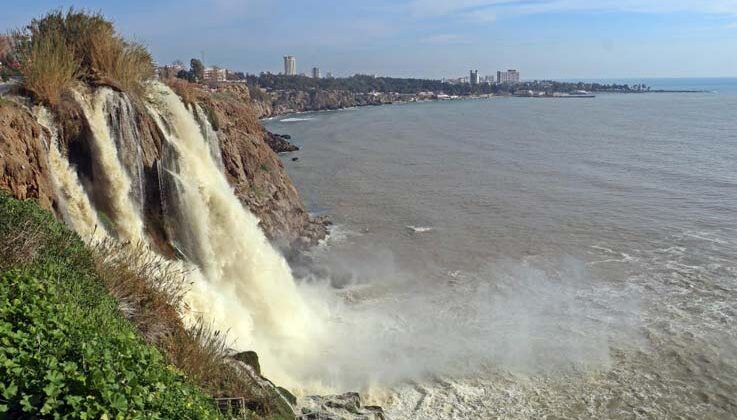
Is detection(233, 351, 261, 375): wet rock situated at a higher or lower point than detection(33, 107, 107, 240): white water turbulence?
lower

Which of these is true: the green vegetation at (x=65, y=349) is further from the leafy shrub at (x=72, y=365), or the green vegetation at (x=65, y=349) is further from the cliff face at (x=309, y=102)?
the cliff face at (x=309, y=102)

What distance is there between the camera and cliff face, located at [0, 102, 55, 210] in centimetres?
998

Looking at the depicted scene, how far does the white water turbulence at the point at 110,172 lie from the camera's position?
12781mm

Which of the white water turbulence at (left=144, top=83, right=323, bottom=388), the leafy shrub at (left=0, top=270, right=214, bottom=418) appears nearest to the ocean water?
the white water turbulence at (left=144, top=83, right=323, bottom=388)

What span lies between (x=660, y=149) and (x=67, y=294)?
48.2 metres

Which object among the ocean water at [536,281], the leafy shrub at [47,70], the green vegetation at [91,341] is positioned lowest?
the ocean water at [536,281]

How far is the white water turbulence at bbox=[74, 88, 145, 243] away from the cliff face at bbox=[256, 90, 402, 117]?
307 ft

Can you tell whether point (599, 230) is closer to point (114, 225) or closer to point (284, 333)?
point (284, 333)

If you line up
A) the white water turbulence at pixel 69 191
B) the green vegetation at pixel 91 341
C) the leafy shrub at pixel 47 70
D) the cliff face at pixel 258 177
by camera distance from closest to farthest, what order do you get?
the green vegetation at pixel 91 341, the white water turbulence at pixel 69 191, the leafy shrub at pixel 47 70, the cliff face at pixel 258 177

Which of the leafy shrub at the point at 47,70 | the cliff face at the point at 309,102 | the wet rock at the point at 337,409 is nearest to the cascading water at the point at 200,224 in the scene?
the leafy shrub at the point at 47,70

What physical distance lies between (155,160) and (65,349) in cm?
1063

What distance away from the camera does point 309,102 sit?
131875mm

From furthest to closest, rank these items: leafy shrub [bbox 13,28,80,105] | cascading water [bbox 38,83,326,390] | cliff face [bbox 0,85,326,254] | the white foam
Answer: the white foam → cascading water [bbox 38,83,326,390] → leafy shrub [bbox 13,28,80,105] → cliff face [bbox 0,85,326,254]

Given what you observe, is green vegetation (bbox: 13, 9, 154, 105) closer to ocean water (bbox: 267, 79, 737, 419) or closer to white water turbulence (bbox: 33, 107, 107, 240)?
white water turbulence (bbox: 33, 107, 107, 240)
